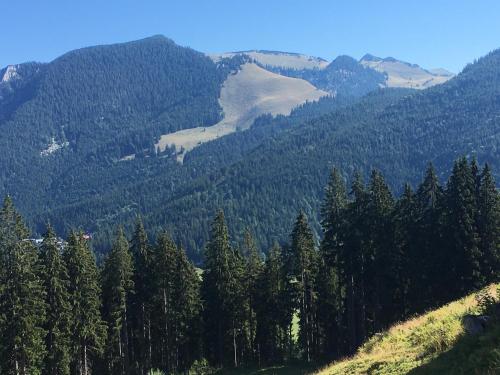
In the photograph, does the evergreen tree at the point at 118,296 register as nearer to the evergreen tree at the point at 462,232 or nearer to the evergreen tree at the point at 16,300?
the evergreen tree at the point at 16,300

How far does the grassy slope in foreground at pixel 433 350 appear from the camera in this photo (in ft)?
46.9

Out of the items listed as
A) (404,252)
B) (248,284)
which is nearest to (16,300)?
(248,284)

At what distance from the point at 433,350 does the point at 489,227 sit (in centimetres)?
3241

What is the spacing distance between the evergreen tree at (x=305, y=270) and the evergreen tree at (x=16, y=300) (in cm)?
2700

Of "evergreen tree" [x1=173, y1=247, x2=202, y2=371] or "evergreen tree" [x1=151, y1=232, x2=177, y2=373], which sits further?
"evergreen tree" [x1=173, y1=247, x2=202, y2=371]

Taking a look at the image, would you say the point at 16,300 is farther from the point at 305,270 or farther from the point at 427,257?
the point at 427,257

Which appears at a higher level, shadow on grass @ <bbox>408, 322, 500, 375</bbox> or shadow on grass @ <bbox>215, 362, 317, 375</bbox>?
shadow on grass @ <bbox>408, 322, 500, 375</bbox>

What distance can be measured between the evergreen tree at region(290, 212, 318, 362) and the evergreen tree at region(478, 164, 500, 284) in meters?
17.9

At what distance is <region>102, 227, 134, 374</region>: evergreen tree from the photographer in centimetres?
5391

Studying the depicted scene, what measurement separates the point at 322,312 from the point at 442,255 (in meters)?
18.7

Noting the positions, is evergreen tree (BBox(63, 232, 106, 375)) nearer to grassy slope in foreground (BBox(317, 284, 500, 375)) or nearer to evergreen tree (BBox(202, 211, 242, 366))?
evergreen tree (BBox(202, 211, 242, 366))

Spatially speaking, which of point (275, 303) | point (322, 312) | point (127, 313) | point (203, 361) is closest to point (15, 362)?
point (127, 313)

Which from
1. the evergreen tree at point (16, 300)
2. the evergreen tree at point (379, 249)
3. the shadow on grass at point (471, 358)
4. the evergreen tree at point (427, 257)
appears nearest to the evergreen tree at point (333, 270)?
the evergreen tree at point (379, 249)

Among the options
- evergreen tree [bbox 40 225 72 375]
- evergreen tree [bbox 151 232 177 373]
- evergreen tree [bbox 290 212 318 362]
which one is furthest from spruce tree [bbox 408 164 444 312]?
evergreen tree [bbox 40 225 72 375]
